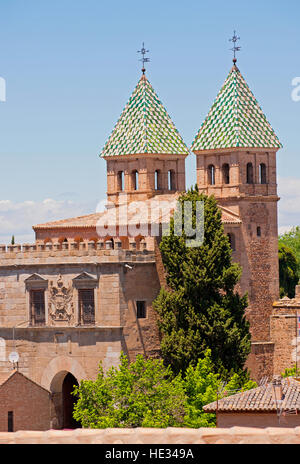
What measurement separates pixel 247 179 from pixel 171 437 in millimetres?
36674

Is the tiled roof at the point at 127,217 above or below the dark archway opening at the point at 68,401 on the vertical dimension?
above

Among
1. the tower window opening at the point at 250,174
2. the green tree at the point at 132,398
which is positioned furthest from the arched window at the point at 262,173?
the green tree at the point at 132,398

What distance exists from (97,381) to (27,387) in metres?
3.01

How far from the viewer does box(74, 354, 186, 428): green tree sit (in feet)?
141

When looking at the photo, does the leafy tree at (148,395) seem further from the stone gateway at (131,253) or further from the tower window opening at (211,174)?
the tower window opening at (211,174)

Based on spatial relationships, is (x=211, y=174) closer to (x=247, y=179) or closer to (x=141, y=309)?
(x=247, y=179)

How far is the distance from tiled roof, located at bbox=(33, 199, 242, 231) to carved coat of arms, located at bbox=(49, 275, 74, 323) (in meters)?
4.43

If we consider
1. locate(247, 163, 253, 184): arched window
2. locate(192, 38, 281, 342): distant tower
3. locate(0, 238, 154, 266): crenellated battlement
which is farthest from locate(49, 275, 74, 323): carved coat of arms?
locate(247, 163, 253, 184): arched window

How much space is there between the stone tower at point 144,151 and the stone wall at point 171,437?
37673mm

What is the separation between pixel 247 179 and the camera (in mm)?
53438

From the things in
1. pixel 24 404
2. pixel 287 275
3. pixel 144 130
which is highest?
pixel 144 130

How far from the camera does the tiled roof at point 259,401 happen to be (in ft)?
111

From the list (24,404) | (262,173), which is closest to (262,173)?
(262,173)
